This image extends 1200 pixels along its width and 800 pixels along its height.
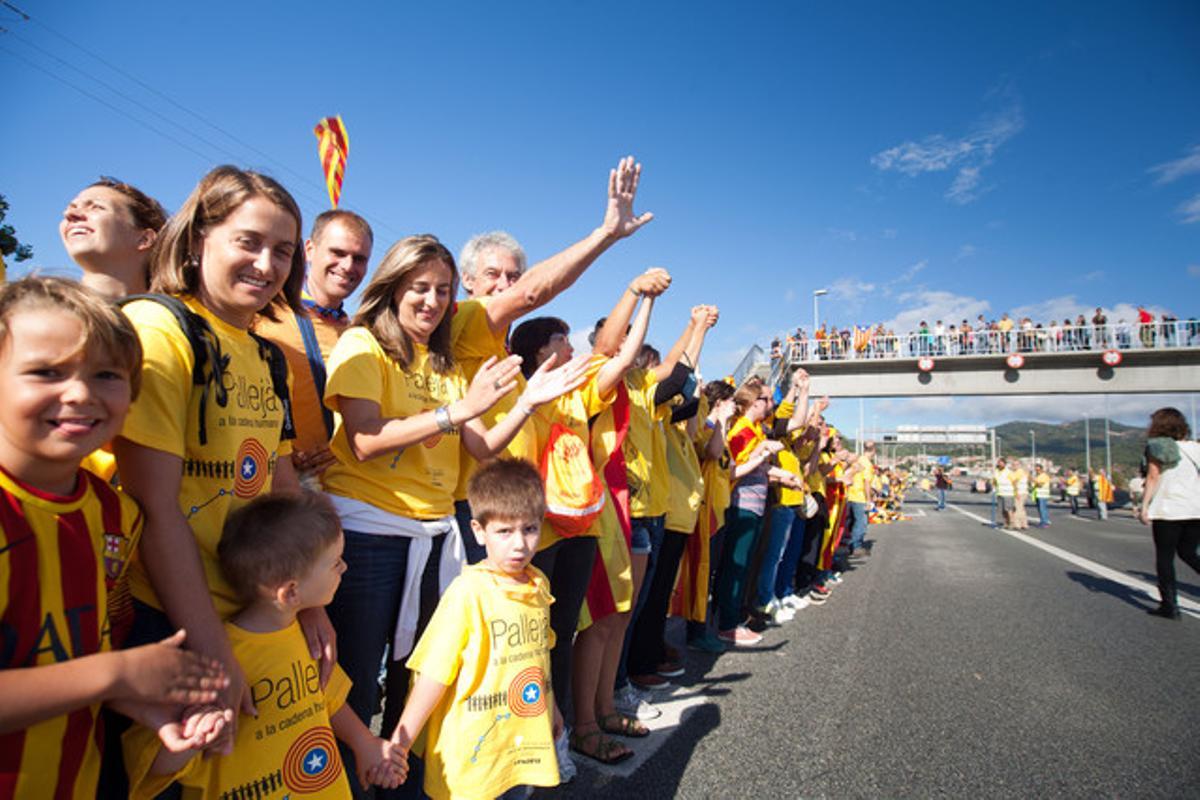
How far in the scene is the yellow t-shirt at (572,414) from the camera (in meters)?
2.74

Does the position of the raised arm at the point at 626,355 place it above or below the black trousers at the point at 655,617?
above

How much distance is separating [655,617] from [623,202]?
2.97 m

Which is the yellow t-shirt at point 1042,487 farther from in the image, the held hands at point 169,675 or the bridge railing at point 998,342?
the held hands at point 169,675

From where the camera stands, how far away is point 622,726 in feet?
10.9

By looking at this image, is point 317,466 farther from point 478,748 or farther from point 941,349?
point 941,349

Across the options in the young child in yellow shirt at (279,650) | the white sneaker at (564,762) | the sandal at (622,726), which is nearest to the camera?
the young child in yellow shirt at (279,650)

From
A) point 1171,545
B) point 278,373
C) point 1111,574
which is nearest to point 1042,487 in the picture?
point 1111,574

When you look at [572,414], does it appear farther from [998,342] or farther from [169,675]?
[998,342]

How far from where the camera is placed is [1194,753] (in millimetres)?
3293

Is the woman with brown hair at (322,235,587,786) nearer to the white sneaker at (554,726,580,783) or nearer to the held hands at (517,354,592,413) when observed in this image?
the held hands at (517,354,592,413)

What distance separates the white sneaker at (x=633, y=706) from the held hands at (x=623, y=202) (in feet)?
8.79

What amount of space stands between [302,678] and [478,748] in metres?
0.66

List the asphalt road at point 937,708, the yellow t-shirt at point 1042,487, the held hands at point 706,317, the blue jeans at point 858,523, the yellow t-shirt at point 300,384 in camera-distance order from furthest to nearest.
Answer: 1. the yellow t-shirt at point 1042,487
2. the blue jeans at point 858,523
3. the held hands at point 706,317
4. the asphalt road at point 937,708
5. the yellow t-shirt at point 300,384

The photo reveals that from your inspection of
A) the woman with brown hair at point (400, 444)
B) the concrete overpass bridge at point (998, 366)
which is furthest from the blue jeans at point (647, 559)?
the concrete overpass bridge at point (998, 366)
